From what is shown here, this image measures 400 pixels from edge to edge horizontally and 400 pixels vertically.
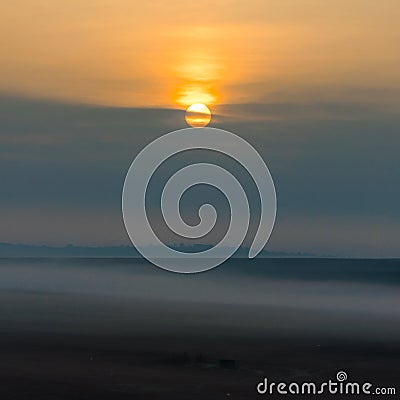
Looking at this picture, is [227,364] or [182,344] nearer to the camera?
[227,364]

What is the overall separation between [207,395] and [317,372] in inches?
70.4

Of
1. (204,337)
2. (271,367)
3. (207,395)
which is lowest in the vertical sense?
(207,395)

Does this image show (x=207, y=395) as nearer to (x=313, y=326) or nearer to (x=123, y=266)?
(x=313, y=326)

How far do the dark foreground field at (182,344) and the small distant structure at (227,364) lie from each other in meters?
0.06

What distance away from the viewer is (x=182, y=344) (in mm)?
20141

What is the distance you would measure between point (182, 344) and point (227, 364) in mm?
3032

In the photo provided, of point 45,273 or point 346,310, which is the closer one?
point 346,310

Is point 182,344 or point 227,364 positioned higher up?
point 182,344

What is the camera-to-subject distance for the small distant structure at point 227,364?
16.6 metres

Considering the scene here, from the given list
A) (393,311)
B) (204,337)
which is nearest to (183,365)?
(204,337)

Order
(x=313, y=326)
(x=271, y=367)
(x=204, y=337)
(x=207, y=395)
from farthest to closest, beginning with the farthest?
(x=313, y=326), (x=204, y=337), (x=271, y=367), (x=207, y=395)

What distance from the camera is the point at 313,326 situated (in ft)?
78.2

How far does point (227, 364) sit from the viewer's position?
1720 centimetres

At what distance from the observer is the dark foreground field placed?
15.8 m
